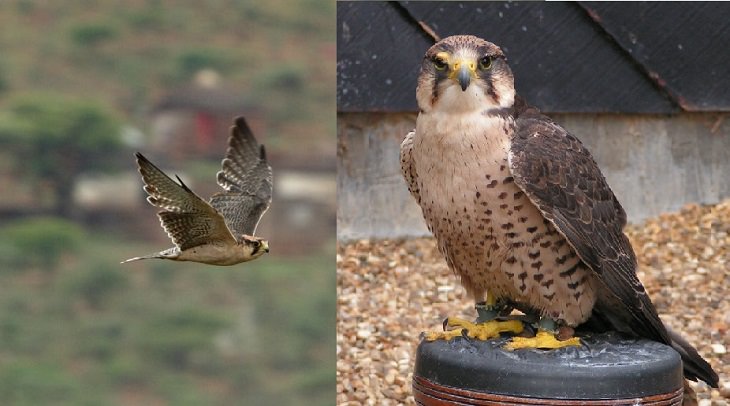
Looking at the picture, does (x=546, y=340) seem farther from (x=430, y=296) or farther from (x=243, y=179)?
(x=430, y=296)

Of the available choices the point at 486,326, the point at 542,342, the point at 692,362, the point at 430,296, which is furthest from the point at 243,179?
the point at 430,296

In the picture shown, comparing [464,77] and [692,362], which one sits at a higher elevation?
[464,77]

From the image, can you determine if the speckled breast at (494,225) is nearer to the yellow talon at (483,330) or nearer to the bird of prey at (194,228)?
the yellow talon at (483,330)

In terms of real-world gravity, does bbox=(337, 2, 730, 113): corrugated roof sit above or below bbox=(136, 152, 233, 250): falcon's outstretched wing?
above

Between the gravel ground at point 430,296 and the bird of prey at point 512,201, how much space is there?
1.35 metres

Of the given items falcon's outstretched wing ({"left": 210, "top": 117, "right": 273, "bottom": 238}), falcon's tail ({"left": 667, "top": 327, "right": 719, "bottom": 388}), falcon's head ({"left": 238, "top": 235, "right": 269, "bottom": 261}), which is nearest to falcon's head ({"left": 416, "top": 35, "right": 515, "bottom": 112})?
falcon's head ({"left": 238, "top": 235, "right": 269, "bottom": 261})

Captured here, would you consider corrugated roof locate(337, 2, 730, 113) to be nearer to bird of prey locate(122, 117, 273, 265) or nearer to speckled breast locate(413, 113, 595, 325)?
bird of prey locate(122, 117, 273, 265)

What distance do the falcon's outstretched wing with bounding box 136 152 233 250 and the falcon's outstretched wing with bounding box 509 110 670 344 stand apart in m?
0.69

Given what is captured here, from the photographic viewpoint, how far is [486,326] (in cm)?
276

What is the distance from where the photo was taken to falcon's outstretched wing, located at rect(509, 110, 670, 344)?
2508 mm

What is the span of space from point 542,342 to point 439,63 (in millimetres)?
707

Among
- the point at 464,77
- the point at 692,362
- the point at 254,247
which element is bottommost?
the point at 692,362

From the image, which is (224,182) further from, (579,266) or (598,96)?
(598,96)

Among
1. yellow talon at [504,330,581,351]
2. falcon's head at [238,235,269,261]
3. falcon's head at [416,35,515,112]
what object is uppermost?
falcon's head at [416,35,515,112]
